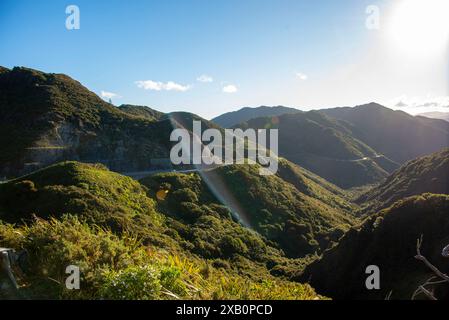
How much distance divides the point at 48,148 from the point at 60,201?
27.2m

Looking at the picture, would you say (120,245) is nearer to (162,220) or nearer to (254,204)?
(162,220)

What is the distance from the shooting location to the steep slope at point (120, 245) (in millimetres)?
5910

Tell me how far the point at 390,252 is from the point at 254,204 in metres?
23.3

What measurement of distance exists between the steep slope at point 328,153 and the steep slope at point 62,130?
90.0m

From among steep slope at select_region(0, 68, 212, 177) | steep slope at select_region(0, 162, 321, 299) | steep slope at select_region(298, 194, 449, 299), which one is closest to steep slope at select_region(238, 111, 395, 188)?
steep slope at select_region(0, 68, 212, 177)

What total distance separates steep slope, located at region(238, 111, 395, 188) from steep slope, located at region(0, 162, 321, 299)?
345 ft

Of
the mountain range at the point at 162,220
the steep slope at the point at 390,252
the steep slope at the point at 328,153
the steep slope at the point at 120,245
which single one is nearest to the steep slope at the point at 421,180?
the mountain range at the point at 162,220

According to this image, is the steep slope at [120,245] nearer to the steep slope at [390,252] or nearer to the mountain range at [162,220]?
the mountain range at [162,220]

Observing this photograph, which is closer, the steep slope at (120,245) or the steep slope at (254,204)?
the steep slope at (120,245)

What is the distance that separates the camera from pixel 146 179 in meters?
41.2

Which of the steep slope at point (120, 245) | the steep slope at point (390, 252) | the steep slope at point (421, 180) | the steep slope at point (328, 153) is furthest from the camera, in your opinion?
the steep slope at point (328, 153)

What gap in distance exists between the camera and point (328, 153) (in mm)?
157000
